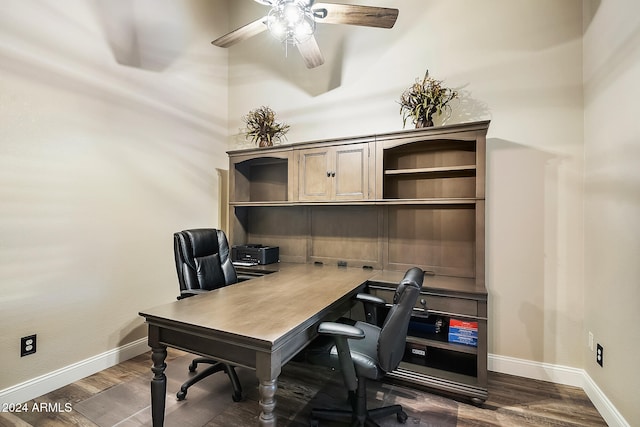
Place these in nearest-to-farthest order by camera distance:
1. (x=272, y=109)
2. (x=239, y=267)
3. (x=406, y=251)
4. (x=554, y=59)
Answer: (x=554, y=59) < (x=406, y=251) < (x=239, y=267) < (x=272, y=109)

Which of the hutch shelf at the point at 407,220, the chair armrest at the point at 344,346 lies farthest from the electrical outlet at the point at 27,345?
the chair armrest at the point at 344,346

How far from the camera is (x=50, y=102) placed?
2.19 meters

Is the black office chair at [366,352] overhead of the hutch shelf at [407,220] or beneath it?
beneath

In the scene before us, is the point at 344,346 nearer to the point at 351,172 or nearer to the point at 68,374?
the point at 351,172

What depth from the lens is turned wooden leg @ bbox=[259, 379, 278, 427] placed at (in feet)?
4.09

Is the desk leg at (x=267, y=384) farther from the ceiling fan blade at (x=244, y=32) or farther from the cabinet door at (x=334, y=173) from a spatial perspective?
the ceiling fan blade at (x=244, y=32)

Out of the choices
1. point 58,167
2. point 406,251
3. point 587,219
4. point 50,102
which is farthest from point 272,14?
point 587,219

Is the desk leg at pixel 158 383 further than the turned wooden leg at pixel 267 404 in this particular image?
Yes

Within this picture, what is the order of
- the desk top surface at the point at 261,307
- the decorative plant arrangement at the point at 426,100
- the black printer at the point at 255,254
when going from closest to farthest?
the desk top surface at the point at 261,307 → the decorative plant arrangement at the point at 426,100 → the black printer at the point at 255,254

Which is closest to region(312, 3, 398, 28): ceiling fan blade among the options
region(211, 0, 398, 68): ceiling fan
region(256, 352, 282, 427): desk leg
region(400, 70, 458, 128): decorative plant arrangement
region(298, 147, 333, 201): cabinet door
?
region(211, 0, 398, 68): ceiling fan

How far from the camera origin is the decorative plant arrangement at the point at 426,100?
97.3 inches

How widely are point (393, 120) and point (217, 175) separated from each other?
211 cm

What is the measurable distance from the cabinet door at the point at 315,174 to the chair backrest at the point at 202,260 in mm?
897

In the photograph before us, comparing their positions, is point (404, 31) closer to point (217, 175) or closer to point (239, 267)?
point (217, 175)
